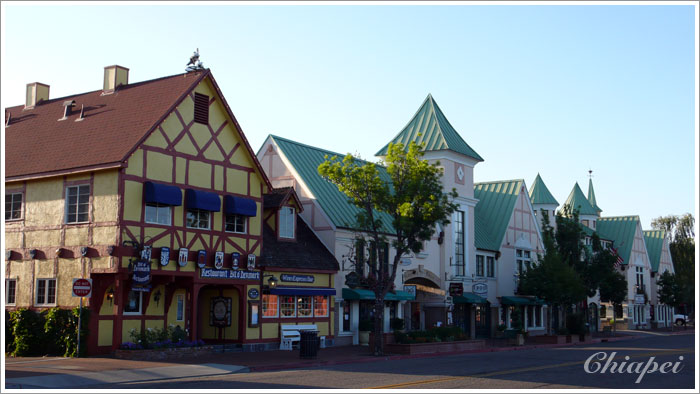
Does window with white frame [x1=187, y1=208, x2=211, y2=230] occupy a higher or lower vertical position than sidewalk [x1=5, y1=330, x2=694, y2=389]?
higher

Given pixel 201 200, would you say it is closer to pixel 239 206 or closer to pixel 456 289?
pixel 239 206

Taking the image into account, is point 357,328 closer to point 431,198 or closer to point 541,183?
point 431,198

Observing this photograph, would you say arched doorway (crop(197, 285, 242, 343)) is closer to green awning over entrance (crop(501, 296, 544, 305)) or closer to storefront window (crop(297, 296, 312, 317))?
storefront window (crop(297, 296, 312, 317))

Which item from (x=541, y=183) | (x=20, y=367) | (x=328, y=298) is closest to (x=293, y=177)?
(x=328, y=298)

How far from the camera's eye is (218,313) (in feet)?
105

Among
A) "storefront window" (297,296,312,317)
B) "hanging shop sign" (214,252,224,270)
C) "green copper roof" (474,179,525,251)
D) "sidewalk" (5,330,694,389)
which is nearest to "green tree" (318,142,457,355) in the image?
"sidewalk" (5,330,694,389)

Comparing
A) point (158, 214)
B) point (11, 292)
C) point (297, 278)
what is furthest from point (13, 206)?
point (297, 278)

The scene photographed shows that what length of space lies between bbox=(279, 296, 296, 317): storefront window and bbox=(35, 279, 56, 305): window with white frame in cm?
953

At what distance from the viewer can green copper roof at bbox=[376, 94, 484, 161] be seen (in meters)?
45.8

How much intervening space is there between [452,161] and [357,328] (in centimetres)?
1330

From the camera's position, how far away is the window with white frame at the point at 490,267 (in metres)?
50.5

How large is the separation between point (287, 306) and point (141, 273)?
910cm

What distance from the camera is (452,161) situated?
45969 millimetres

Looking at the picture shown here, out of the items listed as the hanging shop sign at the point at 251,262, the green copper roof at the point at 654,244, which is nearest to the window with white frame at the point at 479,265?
the hanging shop sign at the point at 251,262
